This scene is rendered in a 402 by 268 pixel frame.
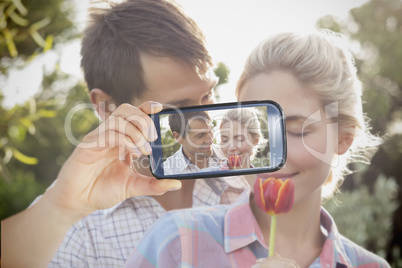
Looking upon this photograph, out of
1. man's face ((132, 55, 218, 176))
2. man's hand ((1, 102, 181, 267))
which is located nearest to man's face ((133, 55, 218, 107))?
man's face ((132, 55, 218, 176))

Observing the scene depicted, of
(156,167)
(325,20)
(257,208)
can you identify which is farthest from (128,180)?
(325,20)

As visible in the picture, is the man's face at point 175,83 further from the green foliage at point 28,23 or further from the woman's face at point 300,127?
the green foliage at point 28,23

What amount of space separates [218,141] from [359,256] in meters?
0.40

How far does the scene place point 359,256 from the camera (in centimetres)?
86

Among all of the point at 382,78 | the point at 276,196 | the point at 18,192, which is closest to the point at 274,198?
the point at 276,196

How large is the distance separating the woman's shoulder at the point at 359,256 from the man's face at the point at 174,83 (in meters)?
0.40

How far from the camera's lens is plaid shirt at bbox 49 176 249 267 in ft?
2.88

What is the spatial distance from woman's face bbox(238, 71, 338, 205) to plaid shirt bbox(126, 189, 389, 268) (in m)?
0.10

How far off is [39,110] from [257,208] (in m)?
0.68

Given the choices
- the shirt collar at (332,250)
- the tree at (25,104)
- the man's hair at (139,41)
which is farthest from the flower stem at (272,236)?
the tree at (25,104)

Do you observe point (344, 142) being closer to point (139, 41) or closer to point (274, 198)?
point (274, 198)

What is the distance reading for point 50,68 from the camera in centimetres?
105

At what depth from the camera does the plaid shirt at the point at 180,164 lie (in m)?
→ 0.69

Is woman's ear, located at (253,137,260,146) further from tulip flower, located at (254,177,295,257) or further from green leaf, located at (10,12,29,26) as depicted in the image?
green leaf, located at (10,12,29,26)
